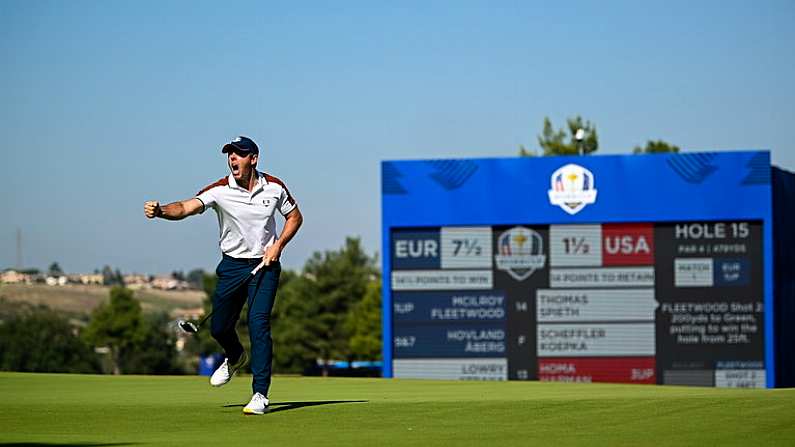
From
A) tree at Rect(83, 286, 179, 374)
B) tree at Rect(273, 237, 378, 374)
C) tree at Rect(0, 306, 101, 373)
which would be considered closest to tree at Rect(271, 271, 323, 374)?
tree at Rect(273, 237, 378, 374)

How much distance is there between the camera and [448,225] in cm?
2372

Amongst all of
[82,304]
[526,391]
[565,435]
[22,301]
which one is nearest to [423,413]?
[565,435]

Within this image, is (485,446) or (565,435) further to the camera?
(565,435)

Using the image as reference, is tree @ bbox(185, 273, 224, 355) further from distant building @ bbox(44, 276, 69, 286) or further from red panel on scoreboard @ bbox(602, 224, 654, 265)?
red panel on scoreboard @ bbox(602, 224, 654, 265)

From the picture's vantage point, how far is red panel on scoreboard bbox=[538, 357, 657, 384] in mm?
23203

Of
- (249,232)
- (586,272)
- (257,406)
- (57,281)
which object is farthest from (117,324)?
(257,406)

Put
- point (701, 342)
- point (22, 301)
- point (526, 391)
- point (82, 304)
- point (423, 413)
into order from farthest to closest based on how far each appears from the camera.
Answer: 1. point (82, 304)
2. point (22, 301)
3. point (701, 342)
4. point (526, 391)
5. point (423, 413)

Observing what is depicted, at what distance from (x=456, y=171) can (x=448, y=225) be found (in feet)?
3.10

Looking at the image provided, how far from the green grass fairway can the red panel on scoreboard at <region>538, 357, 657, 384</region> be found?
11.9 meters

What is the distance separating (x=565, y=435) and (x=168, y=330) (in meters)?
92.1

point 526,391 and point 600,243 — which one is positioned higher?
point 600,243

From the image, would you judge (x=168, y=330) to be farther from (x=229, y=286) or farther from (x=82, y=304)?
(x=229, y=286)

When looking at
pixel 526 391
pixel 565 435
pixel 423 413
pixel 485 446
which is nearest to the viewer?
pixel 485 446

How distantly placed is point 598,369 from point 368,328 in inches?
1916
